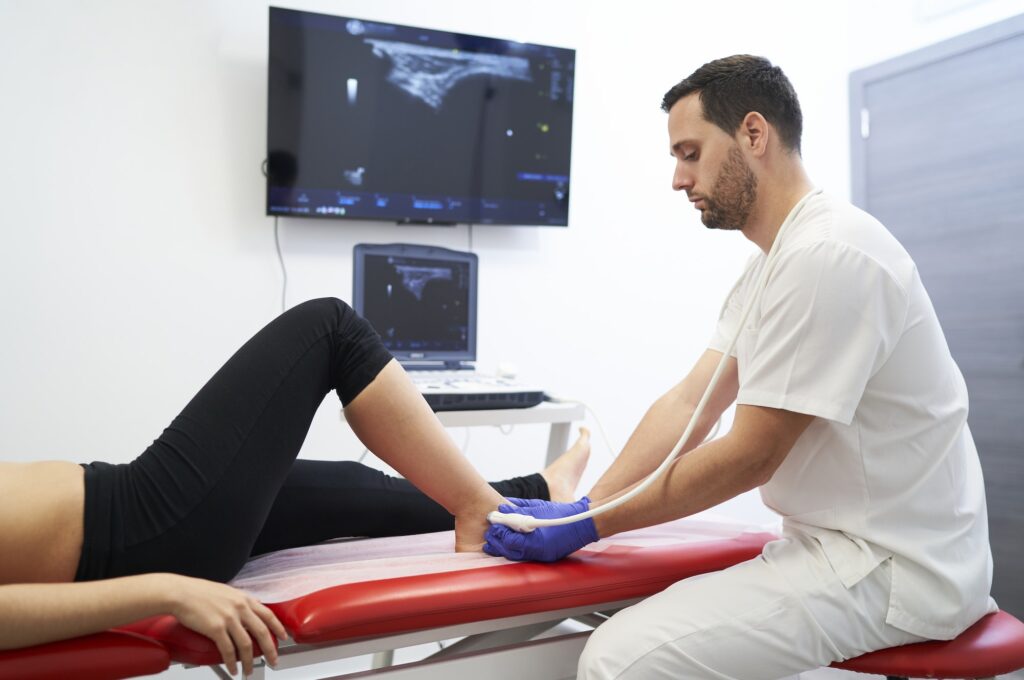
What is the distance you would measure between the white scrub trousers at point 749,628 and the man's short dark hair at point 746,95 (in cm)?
66

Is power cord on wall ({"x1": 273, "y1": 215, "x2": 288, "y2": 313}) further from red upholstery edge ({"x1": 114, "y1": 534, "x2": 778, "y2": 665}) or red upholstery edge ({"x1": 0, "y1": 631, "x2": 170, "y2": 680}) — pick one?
red upholstery edge ({"x1": 0, "y1": 631, "x2": 170, "y2": 680})

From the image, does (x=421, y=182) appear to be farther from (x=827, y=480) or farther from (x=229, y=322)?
(x=827, y=480)

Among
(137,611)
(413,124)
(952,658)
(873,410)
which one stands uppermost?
(413,124)

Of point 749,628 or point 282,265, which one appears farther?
point 282,265

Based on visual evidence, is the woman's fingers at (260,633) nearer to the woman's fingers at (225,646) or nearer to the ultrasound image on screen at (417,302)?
the woman's fingers at (225,646)

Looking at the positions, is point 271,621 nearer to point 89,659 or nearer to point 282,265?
point 89,659

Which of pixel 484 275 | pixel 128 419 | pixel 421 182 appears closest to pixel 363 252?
pixel 421 182

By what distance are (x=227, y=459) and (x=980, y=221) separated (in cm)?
265

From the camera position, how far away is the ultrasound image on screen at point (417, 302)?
2.25 m

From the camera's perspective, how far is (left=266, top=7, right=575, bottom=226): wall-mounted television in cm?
242

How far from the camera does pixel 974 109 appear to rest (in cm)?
288

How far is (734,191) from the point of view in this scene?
132cm

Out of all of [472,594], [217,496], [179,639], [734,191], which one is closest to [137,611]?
[179,639]

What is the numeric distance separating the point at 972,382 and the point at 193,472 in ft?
8.65
